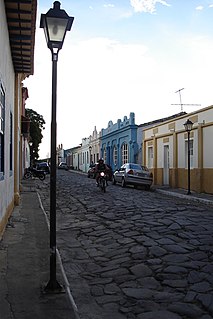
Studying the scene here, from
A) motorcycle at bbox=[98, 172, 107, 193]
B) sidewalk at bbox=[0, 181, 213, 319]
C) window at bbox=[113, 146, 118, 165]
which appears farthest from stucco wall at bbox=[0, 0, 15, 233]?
window at bbox=[113, 146, 118, 165]

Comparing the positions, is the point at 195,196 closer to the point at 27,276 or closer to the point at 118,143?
the point at 27,276

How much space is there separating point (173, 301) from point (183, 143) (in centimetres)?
1806

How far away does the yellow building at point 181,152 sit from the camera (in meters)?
19.9

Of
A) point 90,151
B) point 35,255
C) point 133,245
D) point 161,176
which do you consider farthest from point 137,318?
point 90,151

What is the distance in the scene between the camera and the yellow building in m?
19.9

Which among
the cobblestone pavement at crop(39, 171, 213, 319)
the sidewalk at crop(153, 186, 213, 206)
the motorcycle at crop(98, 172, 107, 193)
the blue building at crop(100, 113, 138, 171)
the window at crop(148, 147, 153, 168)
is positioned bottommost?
the cobblestone pavement at crop(39, 171, 213, 319)

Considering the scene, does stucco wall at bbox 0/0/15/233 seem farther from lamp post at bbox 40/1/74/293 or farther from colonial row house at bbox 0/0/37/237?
lamp post at bbox 40/1/74/293

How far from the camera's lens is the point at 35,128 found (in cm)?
5628

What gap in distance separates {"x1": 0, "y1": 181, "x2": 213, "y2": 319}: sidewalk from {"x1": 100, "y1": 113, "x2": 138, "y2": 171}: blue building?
25.6 meters

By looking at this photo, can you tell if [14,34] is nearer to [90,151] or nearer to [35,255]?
[35,255]

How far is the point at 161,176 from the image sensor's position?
26891mm

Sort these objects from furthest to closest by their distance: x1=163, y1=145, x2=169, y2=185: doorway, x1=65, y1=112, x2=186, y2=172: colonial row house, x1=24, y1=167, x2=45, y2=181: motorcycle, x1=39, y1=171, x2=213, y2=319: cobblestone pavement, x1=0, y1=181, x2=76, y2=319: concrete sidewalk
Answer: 1. x1=65, y1=112, x2=186, y2=172: colonial row house
2. x1=24, y1=167, x2=45, y2=181: motorcycle
3. x1=163, y1=145, x2=169, y2=185: doorway
4. x1=39, y1=171, x2=213, y2=319: cobblestone pavement
5. x1=0, y1=181, x2=76, y2=319: concrete sidewalk

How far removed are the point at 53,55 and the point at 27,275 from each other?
291cm

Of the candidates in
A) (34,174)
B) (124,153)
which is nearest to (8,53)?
(34,174)
